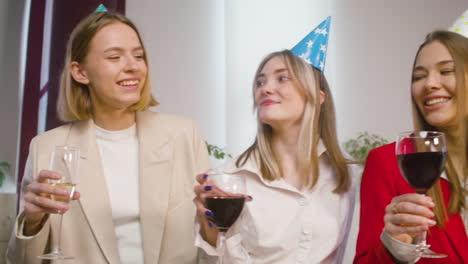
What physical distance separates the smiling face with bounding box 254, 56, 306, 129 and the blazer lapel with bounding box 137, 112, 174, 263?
40cm

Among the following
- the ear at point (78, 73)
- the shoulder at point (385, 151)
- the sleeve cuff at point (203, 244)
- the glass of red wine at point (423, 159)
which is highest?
the ear at point (78, 73)

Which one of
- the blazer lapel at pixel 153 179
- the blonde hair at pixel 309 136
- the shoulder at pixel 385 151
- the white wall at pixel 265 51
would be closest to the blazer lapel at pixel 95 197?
the blazer lapel at pixel 153 179

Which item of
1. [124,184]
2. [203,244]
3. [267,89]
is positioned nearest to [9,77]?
[124,184]

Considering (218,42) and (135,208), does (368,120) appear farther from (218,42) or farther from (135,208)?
(135,208)

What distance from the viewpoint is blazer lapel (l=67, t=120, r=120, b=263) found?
1.66 metres

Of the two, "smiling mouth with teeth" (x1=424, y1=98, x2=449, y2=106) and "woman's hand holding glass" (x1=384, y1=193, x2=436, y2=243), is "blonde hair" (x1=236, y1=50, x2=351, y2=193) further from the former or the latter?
"woman's hand holding glass" (x1=384, y1=193, x2=436, y2=243)

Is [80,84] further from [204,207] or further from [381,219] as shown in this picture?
[381,219]

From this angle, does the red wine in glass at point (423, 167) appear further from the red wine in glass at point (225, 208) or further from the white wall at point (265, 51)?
the white wall at point (265, 51)

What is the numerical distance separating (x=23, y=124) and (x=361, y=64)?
3.02 m

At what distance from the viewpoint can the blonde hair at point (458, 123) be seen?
53.7 inches

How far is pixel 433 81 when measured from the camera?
1440mm

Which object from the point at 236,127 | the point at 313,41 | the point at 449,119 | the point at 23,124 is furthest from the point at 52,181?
the point at 236,127

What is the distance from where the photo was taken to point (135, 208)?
1.75 m

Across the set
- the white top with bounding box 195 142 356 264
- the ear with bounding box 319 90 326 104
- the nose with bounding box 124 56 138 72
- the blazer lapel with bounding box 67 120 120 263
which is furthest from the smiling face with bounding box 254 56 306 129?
the blazer lapel with bounding box 67 120 120 263
